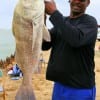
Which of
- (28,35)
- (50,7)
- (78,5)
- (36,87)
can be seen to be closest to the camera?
(28,35)

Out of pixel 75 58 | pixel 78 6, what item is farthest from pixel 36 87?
pixel 78 6

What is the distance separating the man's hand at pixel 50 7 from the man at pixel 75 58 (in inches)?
4.1

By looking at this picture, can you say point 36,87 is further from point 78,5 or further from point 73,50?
point 78,5

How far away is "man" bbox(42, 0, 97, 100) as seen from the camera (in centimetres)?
484

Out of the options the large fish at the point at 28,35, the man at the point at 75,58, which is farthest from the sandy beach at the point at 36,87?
the large fish at the point at 28,35

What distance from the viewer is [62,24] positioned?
15.4 feet

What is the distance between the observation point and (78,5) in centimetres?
494

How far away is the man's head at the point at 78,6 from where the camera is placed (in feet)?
16.2

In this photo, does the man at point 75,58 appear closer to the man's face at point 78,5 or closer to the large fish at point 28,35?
the man's face at point 78,5

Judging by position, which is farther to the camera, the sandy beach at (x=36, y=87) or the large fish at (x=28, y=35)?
the sandy beach at (x=36, y=87)

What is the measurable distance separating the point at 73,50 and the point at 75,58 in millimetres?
97

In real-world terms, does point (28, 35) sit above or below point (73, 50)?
above

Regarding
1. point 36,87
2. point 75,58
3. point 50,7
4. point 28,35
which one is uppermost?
point 50,7

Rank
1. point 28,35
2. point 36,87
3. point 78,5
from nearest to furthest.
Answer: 1. point 28,35
2. point 78,5
3. point 36,87
